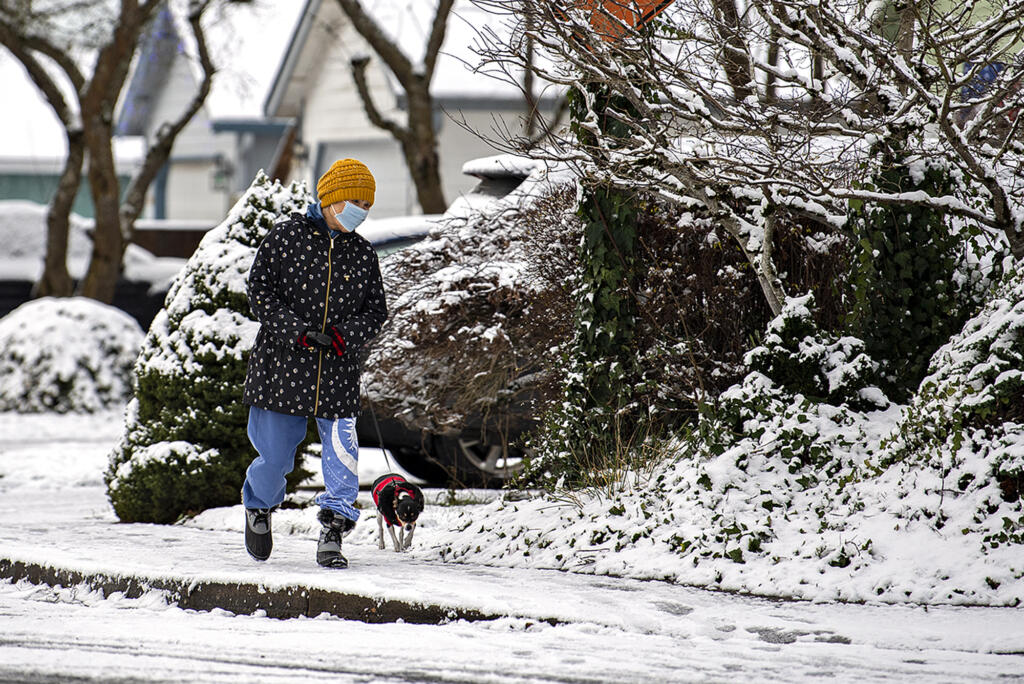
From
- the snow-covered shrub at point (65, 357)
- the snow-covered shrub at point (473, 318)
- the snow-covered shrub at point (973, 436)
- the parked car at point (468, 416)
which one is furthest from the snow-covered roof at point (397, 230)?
the snow-covered shrub at point (65, 357)

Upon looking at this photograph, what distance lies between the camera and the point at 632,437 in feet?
23.0

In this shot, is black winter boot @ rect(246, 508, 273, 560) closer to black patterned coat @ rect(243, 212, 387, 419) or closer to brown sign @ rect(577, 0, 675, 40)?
black patterned coat @ rect(243, 212, 387, 419)

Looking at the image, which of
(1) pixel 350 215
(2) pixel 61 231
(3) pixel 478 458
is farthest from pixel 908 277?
(2) pixel 61 231

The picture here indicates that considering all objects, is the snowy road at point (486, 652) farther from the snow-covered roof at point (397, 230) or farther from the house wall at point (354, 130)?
the house wall at point (354, 130)

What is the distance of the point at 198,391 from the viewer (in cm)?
782

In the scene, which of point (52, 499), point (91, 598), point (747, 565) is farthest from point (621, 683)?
point (52, 499)

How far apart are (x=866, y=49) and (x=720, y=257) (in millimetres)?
1539

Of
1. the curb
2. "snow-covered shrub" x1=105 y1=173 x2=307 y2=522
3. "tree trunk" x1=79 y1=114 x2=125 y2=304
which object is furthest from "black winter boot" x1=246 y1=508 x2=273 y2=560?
"tree trunk" x1=79 y1=114 x2=125 y2=304

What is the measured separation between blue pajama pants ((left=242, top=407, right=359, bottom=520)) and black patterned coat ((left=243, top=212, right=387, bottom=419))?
0.10 meters

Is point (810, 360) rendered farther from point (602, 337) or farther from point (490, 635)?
point (490, 635)

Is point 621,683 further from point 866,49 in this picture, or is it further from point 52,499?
point 52,499

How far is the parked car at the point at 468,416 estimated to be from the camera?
314 inches

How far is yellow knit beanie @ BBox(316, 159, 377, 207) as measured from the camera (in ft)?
20.3

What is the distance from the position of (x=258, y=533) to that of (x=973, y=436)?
3.29 metres
